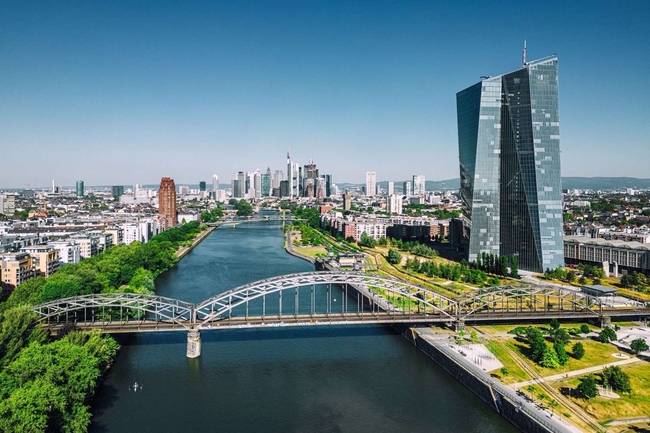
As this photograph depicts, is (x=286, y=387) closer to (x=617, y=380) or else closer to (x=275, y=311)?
(x=275, y=311)

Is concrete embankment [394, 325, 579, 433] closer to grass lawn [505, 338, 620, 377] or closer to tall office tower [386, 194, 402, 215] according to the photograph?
grass lawn [505, 338, 620, 377]

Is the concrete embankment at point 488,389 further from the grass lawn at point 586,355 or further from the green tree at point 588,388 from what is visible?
the grass lawn at point 586,355

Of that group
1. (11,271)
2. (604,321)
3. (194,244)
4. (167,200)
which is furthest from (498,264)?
(167,200)

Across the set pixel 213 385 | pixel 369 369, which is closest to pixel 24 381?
pixel 213 385

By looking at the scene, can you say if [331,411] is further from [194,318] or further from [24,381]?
[24,381]

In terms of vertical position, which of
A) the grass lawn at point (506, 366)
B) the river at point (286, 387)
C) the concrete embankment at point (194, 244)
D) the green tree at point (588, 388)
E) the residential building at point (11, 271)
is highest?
the residential building at point (11, 271)

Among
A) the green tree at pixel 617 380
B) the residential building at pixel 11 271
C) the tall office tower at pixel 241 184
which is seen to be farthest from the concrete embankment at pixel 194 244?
the tall office tower at pixel 241 184

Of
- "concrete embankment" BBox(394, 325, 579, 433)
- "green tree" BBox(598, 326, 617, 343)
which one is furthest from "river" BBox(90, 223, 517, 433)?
"green tree" BBox(598, 326, 617, 343)
